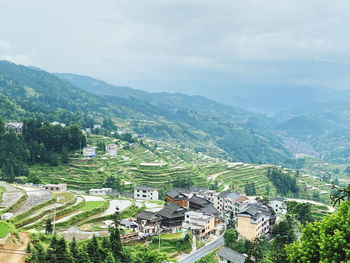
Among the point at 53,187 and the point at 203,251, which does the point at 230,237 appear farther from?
the point at 53,187

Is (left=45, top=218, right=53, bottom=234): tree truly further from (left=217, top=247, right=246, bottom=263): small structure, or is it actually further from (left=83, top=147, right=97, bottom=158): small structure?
(left=83, top=147, right=97, bottom=158): small structure

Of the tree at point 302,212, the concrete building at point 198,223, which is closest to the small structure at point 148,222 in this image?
the concrete building at point 198,223

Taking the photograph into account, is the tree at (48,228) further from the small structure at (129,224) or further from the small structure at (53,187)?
the small structure at (53,187)

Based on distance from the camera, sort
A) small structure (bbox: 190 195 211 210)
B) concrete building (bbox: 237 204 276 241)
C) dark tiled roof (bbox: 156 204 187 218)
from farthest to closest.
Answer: small structure (bbox: 190 195 211 210), concrete building (bbox: 237 204 276 241), dark tiled roof (bbox: 156 204 187 218)

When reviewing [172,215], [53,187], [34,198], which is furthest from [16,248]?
[53,187]

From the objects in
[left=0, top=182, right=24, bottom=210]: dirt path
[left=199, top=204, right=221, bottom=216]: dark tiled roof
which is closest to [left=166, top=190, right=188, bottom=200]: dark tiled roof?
[left=199, top=204, right=221, bottom=216]: dark tiled roof

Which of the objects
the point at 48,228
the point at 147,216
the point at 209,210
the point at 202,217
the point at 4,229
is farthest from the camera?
the point at 209,210

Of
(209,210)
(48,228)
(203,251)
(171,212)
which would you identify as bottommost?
(203,251)
